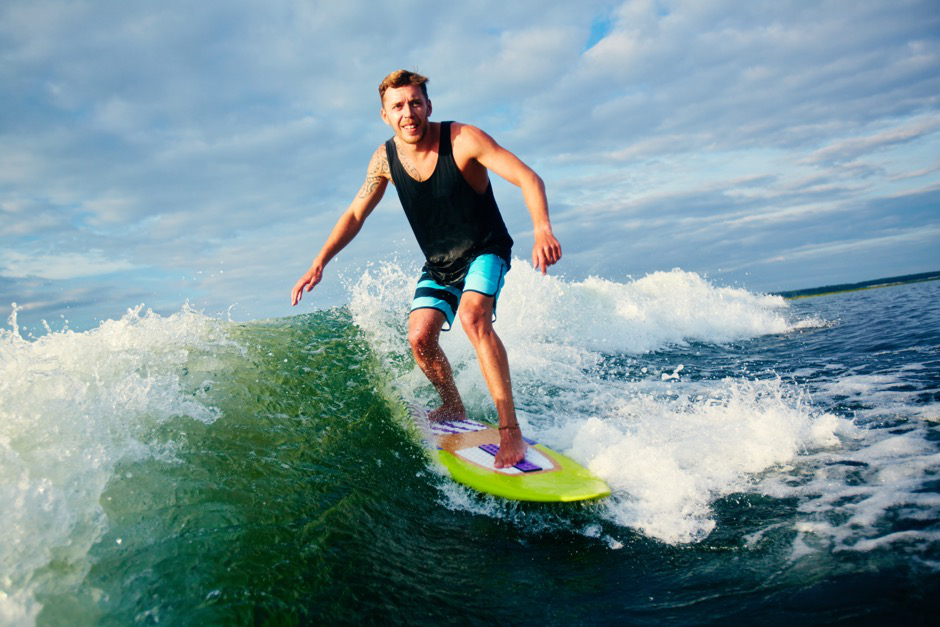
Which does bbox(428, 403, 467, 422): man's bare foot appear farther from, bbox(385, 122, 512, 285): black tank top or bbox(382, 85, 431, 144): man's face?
bbox(382, 85, 431, 144): man's face

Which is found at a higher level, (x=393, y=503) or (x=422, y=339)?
(x=422, y=339)

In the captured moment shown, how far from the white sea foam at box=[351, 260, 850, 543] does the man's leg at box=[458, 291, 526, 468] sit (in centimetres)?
52

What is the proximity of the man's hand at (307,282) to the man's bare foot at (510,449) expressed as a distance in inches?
76.8

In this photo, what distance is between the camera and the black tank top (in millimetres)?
4039

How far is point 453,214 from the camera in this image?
4.14 metres

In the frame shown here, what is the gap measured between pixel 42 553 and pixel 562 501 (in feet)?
8.32

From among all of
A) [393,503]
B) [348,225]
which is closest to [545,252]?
[393,503]

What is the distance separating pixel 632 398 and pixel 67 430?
4915 mm

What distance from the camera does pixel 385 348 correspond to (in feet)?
21.9

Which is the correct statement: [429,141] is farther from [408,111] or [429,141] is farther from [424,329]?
[424,329]

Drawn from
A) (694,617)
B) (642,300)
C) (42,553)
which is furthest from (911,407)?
(642,300)

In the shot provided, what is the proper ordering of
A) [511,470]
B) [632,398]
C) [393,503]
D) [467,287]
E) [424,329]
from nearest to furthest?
[393,503] → [511,470] → [467,287] → [424,329] → [632,398]

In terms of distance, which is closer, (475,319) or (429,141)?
(475,319)

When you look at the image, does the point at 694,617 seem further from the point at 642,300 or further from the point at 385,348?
the point at 642,300
